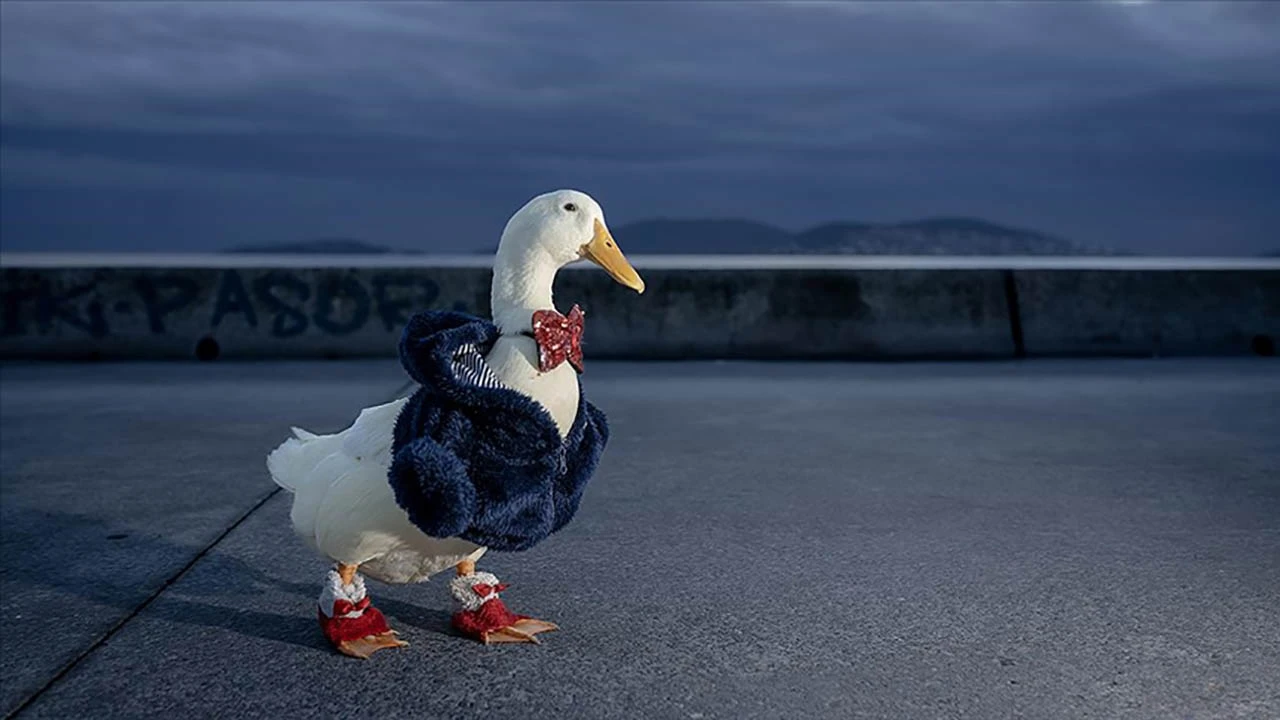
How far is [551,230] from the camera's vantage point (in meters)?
2.63

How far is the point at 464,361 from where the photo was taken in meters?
2.53

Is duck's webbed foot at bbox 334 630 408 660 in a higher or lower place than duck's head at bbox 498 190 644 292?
lower

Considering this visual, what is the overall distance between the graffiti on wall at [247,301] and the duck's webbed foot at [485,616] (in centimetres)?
702

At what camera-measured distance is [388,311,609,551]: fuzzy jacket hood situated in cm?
244

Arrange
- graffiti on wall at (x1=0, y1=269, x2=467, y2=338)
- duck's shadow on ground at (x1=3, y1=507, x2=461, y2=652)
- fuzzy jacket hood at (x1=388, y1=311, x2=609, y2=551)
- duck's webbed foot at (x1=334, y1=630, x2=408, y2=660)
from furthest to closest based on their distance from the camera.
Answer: graffiti on wall at (x1=0, y1=269, x2=467, y2=338), duck's shadow on ground at (x1=3, y1=507, x2=461, y2=652), duck's webbed foot at (x1=334, y1=630, x2=408, y2=660), fuzzy jacket hood at (x1=388, y1=311, x2=609, y2=551)

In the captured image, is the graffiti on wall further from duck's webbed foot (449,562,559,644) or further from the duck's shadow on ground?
duck's webbed foot (449,562,559,644)

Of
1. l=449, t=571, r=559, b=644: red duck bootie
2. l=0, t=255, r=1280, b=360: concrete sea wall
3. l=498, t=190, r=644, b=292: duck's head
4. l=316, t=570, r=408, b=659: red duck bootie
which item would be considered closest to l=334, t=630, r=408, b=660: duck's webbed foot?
l=316, t=570, r=408, b=659: red duck bootie

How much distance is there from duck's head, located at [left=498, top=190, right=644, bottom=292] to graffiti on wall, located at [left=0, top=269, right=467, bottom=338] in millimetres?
7197

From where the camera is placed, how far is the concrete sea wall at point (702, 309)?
32.2 feet

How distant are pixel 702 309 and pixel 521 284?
7.56 meters

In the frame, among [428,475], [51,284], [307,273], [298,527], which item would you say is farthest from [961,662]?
[51,284]

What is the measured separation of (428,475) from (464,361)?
0.90 feet

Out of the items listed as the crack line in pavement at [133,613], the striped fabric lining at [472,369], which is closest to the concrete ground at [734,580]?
the crack line in pavement at [133,613]

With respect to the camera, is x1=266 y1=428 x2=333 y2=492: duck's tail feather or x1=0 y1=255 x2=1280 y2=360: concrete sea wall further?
x1=0 y1=255 x2=1280 y2=360: concrete sea wall
